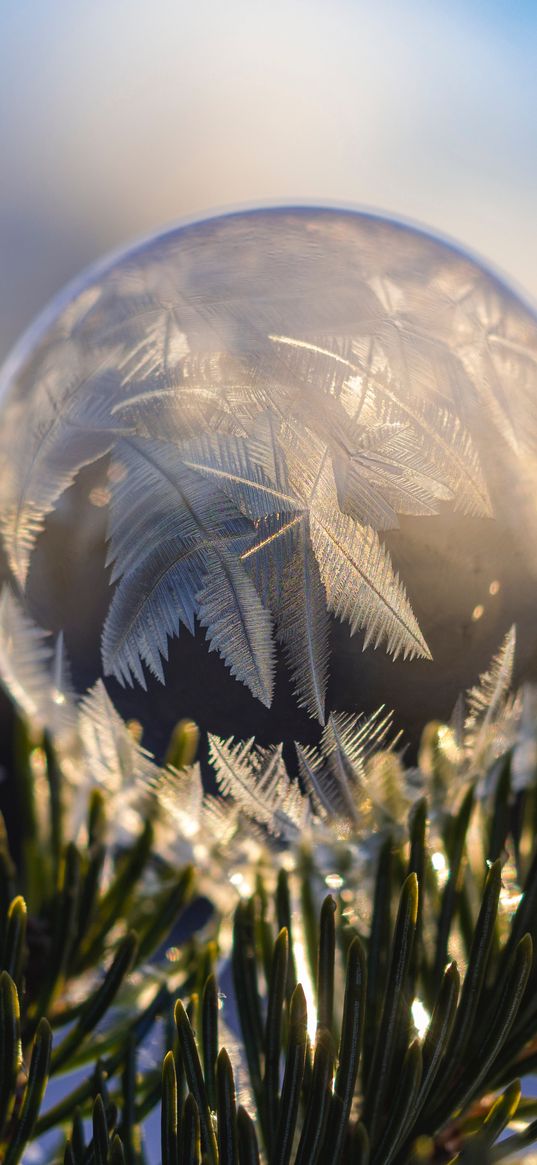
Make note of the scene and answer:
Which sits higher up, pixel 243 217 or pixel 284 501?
pixel 243 217

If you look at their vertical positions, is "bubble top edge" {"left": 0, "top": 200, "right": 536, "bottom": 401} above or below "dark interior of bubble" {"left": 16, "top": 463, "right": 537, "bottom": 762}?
above

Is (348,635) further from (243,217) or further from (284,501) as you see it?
(243,217)

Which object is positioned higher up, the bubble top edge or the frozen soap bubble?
the bubble top edge

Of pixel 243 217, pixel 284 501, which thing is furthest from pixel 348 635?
pixel 243 217

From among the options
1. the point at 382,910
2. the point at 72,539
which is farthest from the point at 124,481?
the point at 382,910

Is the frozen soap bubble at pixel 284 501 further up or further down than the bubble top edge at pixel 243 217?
further down

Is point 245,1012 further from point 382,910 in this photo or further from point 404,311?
point 404,311
